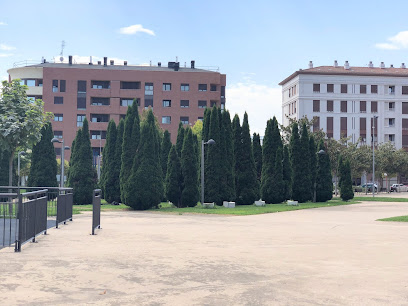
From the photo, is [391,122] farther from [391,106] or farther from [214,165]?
[214,165]

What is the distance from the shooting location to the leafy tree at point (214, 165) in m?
33.4

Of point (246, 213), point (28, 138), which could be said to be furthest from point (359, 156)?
point (28, 138)

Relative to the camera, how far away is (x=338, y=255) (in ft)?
34.9

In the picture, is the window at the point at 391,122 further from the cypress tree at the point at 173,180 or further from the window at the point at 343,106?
the cypress tree at the point at 173,180

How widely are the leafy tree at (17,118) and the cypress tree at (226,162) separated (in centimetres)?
1253

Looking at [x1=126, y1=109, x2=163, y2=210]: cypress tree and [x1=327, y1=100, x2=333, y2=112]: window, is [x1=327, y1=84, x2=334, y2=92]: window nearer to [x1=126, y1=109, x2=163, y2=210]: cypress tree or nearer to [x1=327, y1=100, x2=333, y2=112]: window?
[x1=327, y1=100, x2=333, y2=112]: window

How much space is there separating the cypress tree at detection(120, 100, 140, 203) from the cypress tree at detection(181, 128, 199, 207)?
3210 mm

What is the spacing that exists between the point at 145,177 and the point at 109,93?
53450 millimetres

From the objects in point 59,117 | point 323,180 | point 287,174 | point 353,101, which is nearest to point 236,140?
point 287,174

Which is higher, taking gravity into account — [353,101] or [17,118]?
[353,101]

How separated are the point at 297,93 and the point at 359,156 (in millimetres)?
23627

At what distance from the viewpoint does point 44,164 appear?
3550 cm

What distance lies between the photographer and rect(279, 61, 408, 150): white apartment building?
286 feet

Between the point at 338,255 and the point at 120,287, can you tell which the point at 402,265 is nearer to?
the point at 338,255
